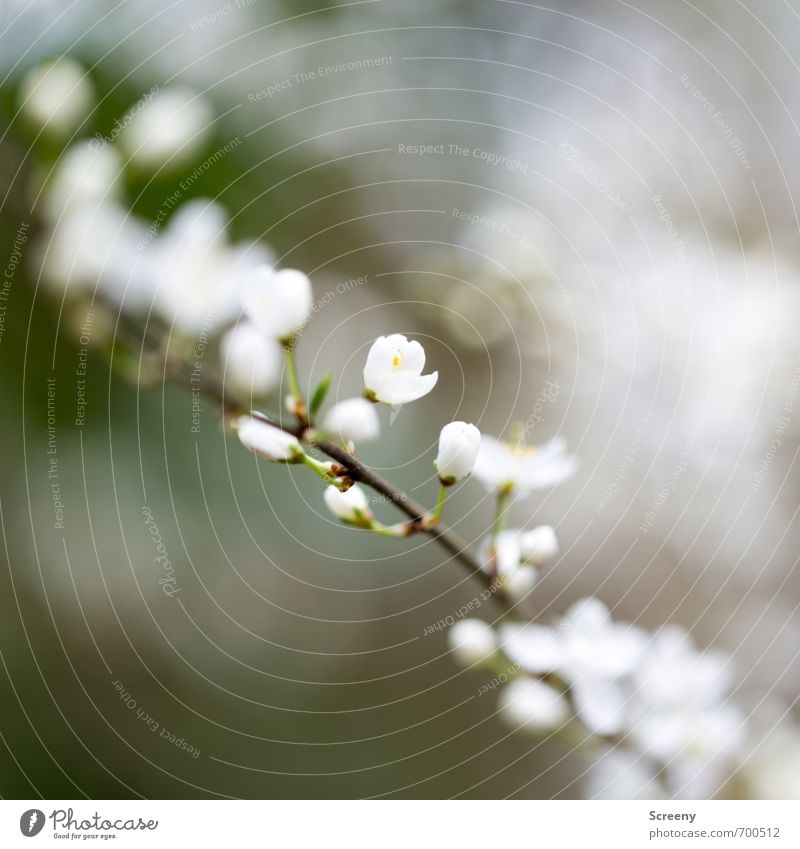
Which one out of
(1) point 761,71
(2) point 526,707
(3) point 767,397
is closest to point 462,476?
(2) point 526,707

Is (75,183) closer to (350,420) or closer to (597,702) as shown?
(350,420)

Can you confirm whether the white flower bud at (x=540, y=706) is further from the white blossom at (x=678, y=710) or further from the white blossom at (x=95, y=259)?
the white blossom at (x=95, y=259)

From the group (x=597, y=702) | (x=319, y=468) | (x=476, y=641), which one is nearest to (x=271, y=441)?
(x=319, y=468)

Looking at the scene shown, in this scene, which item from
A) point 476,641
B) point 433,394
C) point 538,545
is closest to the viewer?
point 538,545

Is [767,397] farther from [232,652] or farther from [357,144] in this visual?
A: [232,652]

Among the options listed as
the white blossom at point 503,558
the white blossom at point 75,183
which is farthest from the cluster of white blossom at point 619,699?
the white blossom at point 75,183

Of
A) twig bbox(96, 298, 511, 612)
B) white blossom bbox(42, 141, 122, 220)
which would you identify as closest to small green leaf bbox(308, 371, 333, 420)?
twig bbox(96, 298, 511, 612)
